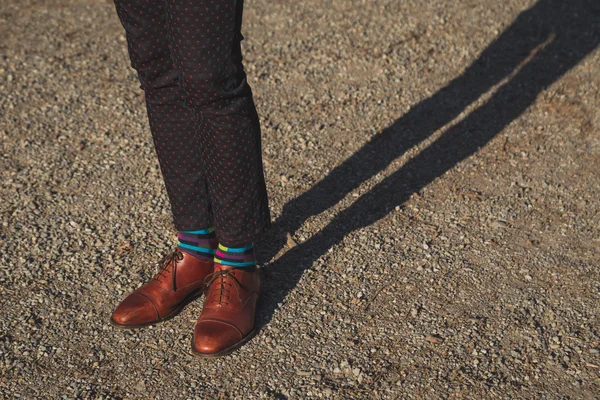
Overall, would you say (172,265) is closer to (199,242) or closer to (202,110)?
(199,242)

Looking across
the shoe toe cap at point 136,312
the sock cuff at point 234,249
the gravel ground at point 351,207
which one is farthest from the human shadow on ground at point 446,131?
the shoe toe cap at point 136,312

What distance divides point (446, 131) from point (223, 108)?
6.14 feet

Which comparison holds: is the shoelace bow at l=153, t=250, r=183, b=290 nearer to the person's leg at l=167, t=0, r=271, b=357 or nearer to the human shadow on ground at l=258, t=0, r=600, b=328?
the person's leg at l=167, t=0, r=271, b=357

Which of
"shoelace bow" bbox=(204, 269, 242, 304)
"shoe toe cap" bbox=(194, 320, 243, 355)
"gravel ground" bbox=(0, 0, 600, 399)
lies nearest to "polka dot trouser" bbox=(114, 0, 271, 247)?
"shoelace bow" bbox=(204, 269, 242, 304)

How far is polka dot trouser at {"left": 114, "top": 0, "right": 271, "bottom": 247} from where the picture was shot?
2268 millimetres

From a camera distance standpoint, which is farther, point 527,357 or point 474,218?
point 474,218

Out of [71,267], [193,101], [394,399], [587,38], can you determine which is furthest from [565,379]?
[587,38]

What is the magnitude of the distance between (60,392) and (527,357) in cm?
153

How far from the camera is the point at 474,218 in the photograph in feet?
11.0

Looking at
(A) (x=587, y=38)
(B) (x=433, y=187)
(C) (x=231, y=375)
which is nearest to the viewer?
(C) (x=231, y=375)

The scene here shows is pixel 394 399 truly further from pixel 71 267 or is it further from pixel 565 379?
pixel 71 267

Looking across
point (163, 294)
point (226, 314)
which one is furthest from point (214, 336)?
point (163, 294)

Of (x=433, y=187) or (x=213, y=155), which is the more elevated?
(x=213, y=155)

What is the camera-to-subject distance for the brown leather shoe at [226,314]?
103 inches
